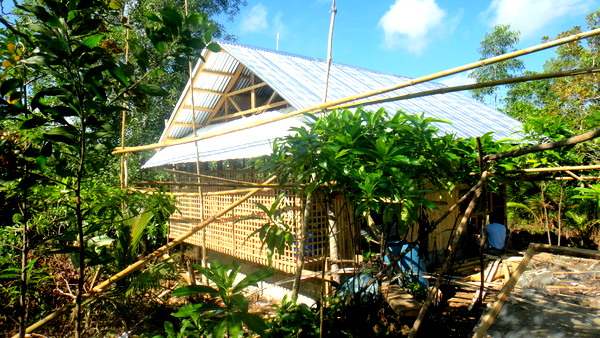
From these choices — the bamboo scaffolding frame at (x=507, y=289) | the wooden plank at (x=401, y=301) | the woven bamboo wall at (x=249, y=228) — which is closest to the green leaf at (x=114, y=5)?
the bamboo scaffolding frame at (x=507, y=289)

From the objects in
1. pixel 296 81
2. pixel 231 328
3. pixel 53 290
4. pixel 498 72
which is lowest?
pixel 53 290

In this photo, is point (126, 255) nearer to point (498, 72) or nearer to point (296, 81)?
point (296, 81)

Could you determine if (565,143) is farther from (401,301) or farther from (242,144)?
(242,144)

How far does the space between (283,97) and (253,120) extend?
5.19 ft

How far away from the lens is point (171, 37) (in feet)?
4.75

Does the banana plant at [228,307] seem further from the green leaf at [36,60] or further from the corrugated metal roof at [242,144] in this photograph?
the corrugated metal roof at [242,144]

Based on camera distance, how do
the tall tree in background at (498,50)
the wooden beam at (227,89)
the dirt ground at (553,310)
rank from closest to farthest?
the dirt ground at (553,310)
the wooden beam at (227,89)
the tall tree in background at (498,50)

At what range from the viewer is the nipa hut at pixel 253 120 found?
575cm

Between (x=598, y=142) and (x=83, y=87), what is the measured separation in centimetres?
544

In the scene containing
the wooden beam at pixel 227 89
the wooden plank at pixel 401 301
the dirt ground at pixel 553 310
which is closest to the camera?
the dirt ground at pixel 553 310

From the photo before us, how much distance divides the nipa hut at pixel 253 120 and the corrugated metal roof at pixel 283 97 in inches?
0.8

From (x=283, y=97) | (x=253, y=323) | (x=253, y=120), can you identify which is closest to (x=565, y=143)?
(x=253, y=323)

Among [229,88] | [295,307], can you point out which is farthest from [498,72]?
[295,307]

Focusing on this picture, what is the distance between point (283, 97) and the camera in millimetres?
5758
